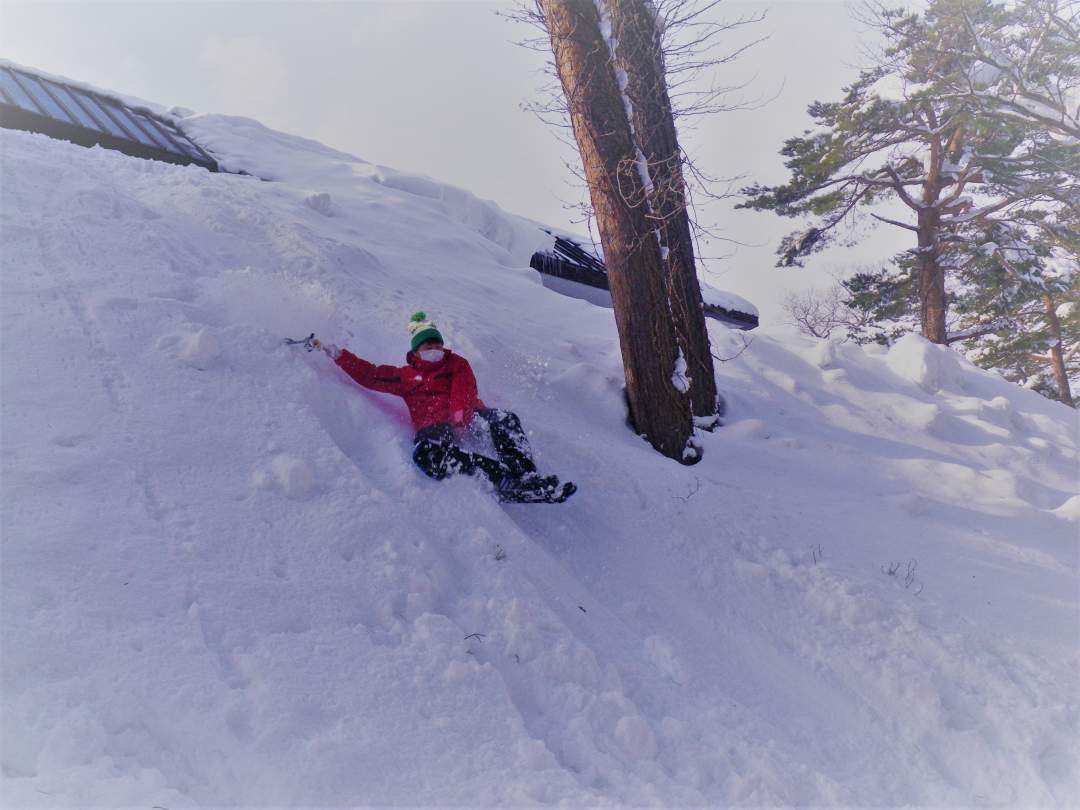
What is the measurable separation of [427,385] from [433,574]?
1696mm

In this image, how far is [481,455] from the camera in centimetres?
411

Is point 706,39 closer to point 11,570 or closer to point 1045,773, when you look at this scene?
point 1045,773

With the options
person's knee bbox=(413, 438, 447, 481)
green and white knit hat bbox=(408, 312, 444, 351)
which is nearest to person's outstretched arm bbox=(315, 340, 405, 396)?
green and white knit hat bbox=(408, 312, 444, 351)

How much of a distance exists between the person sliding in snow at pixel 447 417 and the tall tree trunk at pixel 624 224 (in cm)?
142

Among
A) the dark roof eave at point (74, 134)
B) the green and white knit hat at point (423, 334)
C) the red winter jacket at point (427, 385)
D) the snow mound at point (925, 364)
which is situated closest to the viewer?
the red winter jacket at point (427, 385)

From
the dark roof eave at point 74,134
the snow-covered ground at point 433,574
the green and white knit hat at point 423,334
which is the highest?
the dark roof eave at point 74,134

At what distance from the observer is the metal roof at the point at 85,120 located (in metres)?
9.84

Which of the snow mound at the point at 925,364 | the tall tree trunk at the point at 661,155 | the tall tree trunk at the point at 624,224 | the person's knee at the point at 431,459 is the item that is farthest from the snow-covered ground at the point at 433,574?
the snow mound at the point at 925,364

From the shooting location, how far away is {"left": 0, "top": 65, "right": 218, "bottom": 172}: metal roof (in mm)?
9836

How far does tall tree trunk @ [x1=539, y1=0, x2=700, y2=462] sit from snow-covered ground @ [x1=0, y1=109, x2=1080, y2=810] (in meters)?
0.33

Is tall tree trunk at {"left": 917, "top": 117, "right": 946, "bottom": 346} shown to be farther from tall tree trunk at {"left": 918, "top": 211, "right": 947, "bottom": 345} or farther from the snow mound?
the snow mound

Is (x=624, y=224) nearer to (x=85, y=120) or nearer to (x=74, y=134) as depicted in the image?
(x=74, y=134)

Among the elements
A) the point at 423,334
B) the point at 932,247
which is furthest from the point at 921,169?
the point at 423,334

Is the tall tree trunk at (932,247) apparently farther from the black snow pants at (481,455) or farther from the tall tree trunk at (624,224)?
the black snow pants at (481,455)
